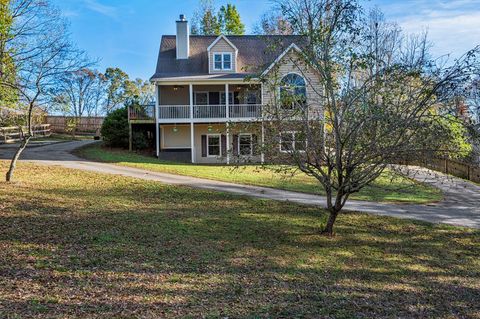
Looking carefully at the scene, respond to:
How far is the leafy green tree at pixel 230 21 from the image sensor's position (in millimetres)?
38466

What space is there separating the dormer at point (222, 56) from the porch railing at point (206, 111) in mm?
2278

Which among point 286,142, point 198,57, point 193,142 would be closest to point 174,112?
point 193,142

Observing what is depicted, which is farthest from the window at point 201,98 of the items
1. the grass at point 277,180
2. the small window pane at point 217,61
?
the grass at point 277,180

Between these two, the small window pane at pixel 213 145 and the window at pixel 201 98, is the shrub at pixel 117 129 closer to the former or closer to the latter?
the window at pixel 201 98

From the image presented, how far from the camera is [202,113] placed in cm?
2514

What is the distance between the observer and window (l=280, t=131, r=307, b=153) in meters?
8.29

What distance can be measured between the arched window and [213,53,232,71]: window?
17.2 meters

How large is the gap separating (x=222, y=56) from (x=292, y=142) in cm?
1843

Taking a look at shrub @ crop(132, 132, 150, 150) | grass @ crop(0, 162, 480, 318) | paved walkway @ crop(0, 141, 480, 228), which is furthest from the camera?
shrub @ crop(132, 132, 150, 150)

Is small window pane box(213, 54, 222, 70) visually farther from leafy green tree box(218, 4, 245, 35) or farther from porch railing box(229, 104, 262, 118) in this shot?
leafy green tree box(218, 4, 245, 35)

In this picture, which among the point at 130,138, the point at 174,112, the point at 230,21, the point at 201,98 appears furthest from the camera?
the point at 230,21

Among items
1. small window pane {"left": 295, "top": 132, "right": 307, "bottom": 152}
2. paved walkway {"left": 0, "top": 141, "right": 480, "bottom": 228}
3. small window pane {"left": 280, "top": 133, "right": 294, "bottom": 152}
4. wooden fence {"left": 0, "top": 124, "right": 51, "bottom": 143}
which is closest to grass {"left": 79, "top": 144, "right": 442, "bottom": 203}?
paved walkway {"left": 0, "top": 141, "right": 480, "bottom": 228}

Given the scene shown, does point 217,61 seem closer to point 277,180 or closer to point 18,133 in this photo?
point 277,180

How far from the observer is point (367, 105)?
764cm
